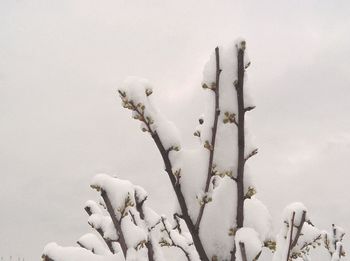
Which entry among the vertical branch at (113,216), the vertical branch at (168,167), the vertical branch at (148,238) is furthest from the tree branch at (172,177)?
the vertical branch at (148,238)

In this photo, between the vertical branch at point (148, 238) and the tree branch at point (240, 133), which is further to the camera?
the vertical branch at point (148, 238)

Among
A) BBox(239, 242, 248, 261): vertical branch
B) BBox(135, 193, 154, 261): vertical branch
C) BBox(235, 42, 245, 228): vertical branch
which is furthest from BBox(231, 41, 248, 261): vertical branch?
BBox(135, 193, 154, 261): vertical branch

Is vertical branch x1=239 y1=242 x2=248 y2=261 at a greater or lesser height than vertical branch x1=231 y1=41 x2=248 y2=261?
lesser

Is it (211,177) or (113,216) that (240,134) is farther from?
(113,216)

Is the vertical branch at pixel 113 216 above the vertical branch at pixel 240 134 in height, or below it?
below

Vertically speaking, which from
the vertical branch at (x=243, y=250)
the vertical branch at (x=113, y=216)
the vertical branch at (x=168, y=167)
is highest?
the vertical branch at (x=168, y=167)

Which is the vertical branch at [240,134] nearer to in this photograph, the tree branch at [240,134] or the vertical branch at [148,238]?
the tree branch at [240,134]

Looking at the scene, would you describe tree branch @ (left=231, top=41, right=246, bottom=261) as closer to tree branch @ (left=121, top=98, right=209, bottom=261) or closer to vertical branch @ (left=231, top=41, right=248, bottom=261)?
vertical branch @ (left=231, top=41, right=248, bottom=261)

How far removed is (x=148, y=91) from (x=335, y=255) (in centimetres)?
365

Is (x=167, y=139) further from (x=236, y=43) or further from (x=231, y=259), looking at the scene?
(x=231, y=259)

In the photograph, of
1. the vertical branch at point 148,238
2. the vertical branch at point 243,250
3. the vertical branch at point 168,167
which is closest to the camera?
the vertical branch at point 243,250

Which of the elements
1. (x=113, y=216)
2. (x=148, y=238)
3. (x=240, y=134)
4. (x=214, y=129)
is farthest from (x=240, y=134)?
(x=148, y=238)

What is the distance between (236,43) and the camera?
182 centimetres

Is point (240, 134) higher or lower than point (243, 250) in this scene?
higher
